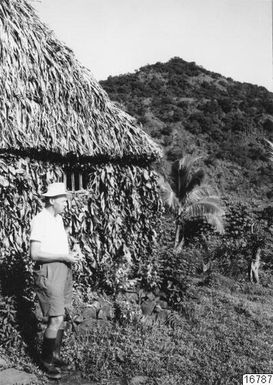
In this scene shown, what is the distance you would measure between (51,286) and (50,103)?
12.3ft

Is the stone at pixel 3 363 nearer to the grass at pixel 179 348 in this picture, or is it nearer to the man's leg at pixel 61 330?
the grass at pixel 179 348

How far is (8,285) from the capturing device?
5.83 m

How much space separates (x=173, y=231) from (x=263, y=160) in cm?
2162

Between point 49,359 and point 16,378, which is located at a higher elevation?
point 49,359

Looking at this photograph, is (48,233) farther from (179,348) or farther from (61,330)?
(179,348)

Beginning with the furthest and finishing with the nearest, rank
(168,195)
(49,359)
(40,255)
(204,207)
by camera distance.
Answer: (168,195), (204,207), (49,359), (40,255)

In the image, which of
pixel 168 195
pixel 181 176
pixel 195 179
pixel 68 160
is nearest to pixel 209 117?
pixel 195 179

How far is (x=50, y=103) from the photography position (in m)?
7.26

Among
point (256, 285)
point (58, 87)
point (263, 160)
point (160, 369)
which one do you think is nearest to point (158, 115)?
point (263, 160)

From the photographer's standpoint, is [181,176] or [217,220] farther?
[181,176]

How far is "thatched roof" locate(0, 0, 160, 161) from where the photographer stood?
6719 mm

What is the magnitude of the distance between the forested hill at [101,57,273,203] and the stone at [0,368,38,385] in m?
26.5

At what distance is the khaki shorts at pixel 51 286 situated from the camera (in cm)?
458

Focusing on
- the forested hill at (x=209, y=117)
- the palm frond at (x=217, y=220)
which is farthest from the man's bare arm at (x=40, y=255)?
the forested hill at (x=209, y=117)
